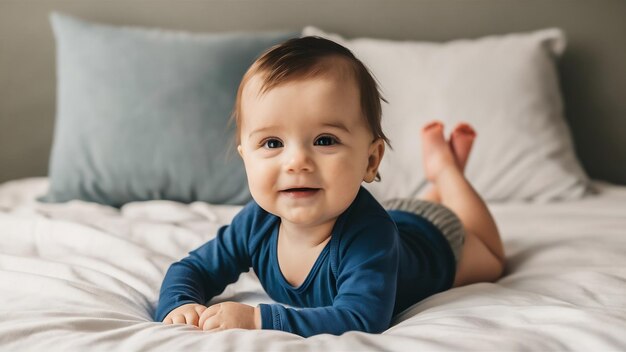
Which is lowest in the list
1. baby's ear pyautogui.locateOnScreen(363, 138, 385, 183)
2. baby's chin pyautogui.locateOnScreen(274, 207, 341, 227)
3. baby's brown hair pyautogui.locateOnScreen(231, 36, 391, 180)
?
baby's chin pyautogui.locateOnScreen(274, 207, 341, 227)

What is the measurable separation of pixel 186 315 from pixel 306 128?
0.30 meters

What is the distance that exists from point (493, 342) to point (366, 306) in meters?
0.18

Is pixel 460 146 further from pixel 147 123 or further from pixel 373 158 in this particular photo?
pixel 147 123

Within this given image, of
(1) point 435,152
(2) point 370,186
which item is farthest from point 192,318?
(2) point 370,186

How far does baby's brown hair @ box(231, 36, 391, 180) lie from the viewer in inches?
37.2

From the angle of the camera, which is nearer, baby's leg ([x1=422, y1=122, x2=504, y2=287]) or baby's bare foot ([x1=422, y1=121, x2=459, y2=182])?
baby's leg ([x1=422, y1=122, x2=504, y2=287])

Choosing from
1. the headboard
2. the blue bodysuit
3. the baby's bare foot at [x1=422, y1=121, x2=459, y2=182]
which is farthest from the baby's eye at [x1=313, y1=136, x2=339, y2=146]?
the headboard

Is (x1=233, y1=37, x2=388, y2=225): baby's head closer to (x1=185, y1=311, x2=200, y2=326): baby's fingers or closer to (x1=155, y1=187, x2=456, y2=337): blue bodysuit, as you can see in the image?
(x1=155, y1=187, x2=456, y2=337): blue bodysuit

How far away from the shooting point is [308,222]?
973 millimetres

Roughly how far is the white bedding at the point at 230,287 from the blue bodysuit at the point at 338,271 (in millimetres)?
45

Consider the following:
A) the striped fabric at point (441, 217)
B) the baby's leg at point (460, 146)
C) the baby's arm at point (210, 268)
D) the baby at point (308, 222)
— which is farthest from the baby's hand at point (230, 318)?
the baby's leg at point (460, 146)

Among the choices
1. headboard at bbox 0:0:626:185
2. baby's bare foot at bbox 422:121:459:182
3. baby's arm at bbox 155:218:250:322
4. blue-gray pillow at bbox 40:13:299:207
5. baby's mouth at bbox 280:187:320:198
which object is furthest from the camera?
headboard at bbox 0:0:626:185

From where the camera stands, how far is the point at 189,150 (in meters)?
1.86

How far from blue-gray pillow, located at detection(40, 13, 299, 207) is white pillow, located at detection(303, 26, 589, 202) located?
41 centimetres
